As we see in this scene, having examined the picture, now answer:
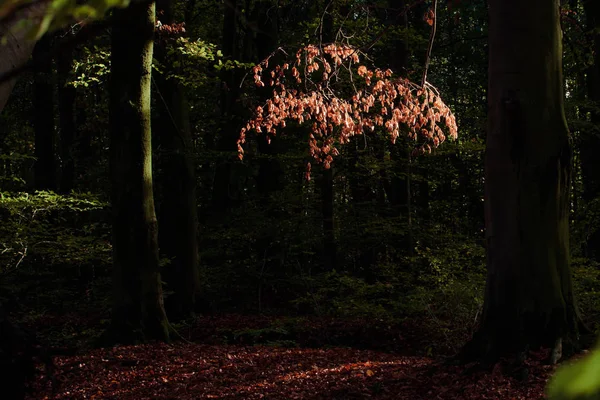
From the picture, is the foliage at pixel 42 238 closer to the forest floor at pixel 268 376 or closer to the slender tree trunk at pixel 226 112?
the forest floor at pixel 268 376

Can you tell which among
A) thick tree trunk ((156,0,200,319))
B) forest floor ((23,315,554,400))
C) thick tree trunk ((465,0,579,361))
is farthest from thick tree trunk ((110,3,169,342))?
thick tree trunk ((465,0,579,361))

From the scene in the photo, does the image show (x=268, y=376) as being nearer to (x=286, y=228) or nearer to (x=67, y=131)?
(x=286, y=228)

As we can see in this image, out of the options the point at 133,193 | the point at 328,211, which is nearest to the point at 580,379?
the point at 133,193

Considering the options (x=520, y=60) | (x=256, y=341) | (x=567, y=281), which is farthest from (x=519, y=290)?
(x=256, y=341)

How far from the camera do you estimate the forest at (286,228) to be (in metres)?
5.88

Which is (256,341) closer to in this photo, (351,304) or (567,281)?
(351,304)

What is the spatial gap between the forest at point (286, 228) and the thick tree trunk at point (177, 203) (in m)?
0.04

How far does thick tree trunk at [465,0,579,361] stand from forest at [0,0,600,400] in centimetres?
2

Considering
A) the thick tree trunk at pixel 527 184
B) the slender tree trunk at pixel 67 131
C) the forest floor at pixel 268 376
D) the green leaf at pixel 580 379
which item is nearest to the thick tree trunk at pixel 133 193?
the forest floor at pixel 268 376

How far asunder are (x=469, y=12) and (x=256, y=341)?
16.3 meters

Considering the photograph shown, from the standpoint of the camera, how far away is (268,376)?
6.70 meters

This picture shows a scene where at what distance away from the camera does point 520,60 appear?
5.88m

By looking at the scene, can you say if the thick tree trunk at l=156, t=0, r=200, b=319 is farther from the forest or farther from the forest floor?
the forest floor

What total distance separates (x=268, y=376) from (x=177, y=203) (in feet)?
19.7
